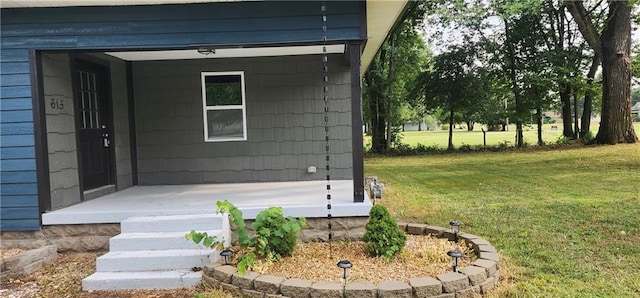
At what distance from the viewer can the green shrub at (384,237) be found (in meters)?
3.53

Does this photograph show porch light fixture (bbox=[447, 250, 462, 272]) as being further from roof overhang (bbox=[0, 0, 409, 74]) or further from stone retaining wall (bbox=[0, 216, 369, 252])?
roof overhang (bbox=[0, 0, 409, 74])

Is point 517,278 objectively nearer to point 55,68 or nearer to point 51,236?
point 51,236

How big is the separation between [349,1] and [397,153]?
13.2 m

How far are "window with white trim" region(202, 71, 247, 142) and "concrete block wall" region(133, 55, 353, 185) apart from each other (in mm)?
79

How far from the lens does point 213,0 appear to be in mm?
4211

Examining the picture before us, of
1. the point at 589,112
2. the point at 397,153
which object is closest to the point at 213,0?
the point at 397,153

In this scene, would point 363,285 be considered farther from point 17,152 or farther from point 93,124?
point 93,124

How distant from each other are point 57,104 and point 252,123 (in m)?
2.62

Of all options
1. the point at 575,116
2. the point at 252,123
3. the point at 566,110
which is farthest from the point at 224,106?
the point at 575,116

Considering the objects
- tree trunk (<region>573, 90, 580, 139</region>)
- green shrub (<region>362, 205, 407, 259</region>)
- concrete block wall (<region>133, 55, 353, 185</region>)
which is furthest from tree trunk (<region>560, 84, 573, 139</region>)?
green shrub (<region>362, 205, 407, 259</region>)

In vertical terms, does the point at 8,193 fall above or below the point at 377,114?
below

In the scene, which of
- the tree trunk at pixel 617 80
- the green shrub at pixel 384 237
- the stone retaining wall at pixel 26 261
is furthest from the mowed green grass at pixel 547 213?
the stone retaining wall at pixel 26 261

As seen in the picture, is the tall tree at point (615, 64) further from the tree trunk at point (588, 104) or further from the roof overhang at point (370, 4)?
the roof overhang at point (370, 4)

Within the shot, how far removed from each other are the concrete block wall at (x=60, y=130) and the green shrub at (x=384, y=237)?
3426mm
